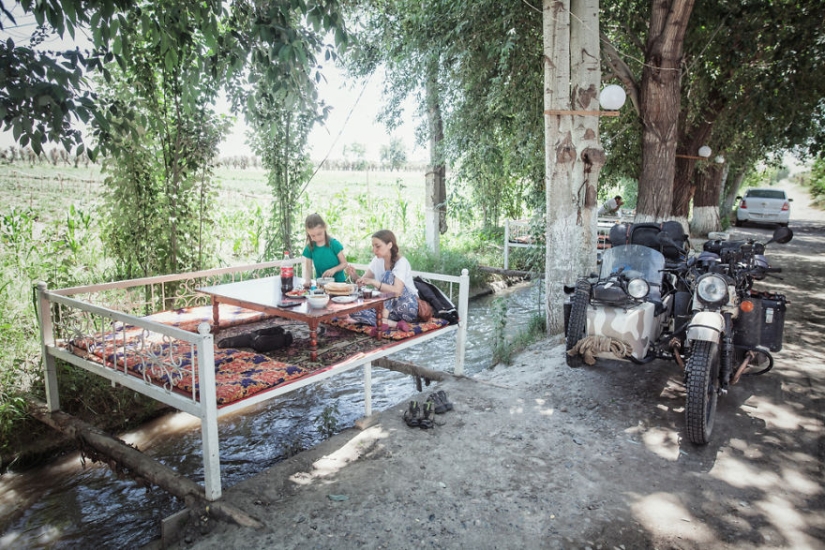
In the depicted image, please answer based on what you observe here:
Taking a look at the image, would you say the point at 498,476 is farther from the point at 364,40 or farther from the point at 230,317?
the point at 364,40

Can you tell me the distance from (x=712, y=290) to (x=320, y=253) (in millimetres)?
3903

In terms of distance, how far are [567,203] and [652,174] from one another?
2.66m

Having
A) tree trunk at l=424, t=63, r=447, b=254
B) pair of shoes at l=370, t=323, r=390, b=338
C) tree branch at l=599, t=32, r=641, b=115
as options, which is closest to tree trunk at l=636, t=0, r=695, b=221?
tree branch at l=599, t=32, r=641, b=115

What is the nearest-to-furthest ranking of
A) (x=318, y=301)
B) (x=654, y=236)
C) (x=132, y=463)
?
(x=132, y=463), (x=318, y=301), (x=654, y=236)

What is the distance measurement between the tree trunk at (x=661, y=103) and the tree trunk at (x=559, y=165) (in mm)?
2501

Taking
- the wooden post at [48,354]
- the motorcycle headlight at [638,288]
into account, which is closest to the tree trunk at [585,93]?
the motorcycle headlight at [638,288]

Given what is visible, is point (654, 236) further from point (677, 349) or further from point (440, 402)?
point (440, 402)

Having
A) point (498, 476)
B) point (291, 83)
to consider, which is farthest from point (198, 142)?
point (498, 476)

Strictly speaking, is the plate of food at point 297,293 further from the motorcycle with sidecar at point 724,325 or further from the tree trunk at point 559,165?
the tree trunk at point 559,165

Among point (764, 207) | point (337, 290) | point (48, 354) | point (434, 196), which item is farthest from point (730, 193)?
point (48, 354)

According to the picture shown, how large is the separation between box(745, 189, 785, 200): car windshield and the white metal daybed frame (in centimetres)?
1965

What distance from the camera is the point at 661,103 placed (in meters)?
8.34

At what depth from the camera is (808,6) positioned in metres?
9.09

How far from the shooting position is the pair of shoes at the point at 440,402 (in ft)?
15.9
